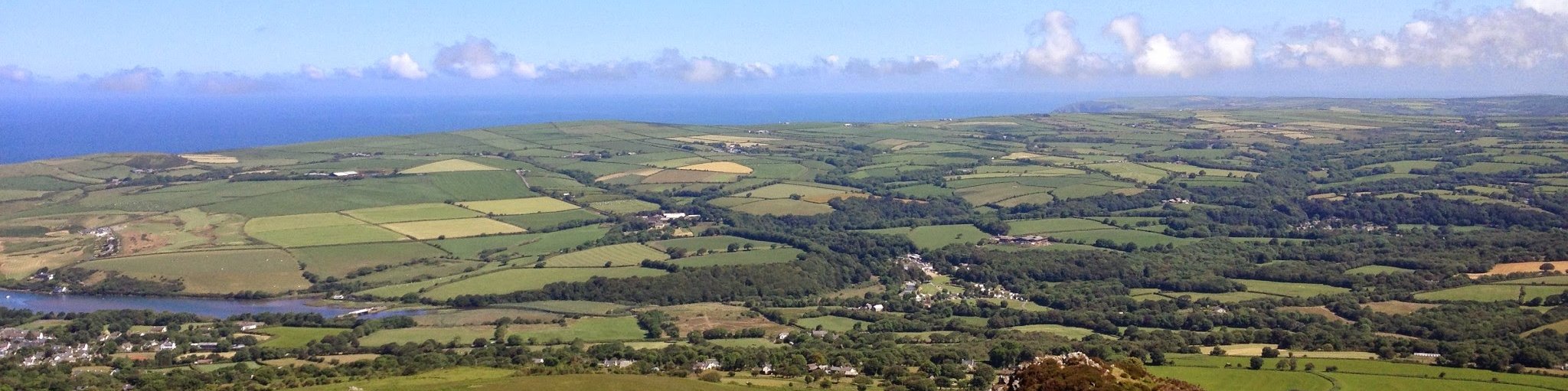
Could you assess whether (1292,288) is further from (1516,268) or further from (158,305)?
(158,305)

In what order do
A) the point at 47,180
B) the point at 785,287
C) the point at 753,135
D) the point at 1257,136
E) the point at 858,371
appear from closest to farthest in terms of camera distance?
the point at 858,371 < the point at 785,287 < the point at 47,180 < the point at 1257,136 < the point at 753,135

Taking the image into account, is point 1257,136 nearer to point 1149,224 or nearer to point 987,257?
point 1149,224

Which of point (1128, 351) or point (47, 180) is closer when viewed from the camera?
point (1128, 351)

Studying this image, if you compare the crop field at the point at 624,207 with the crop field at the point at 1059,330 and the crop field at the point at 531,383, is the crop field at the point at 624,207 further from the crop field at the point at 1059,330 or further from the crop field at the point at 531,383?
the crop field at the point at 531,383

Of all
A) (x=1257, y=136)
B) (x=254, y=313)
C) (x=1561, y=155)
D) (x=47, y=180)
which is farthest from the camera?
(x=1257, y=136)

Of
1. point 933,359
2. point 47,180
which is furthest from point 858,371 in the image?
point 47,180

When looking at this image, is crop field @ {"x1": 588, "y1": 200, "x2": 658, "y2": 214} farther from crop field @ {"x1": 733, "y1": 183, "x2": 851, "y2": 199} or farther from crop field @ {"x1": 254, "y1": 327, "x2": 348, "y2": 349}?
crop field @ {"x1": 254, "y1": 327, "x2": 348, "y2": 349}
